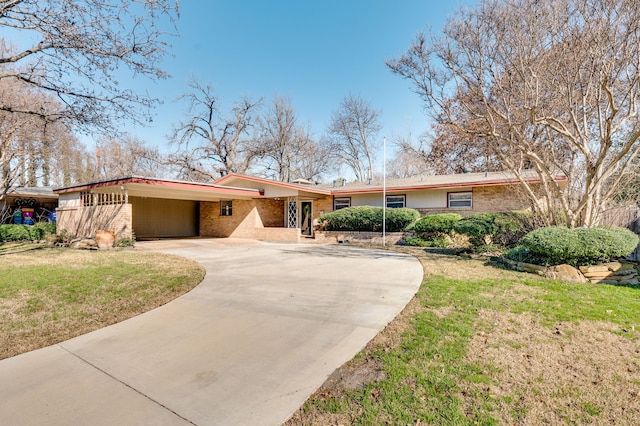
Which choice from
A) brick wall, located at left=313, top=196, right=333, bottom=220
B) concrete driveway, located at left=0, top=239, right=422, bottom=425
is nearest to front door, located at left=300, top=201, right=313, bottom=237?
brick wall, located at left=313, top=196, right=333, bottom=220

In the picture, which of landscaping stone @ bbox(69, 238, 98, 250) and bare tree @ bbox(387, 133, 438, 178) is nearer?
landscaping stone @ bbox(69, 238, 98, 250)

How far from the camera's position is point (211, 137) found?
1119 inches

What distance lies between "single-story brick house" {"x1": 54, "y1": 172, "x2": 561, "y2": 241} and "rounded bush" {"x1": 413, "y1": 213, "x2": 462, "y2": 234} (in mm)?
2390

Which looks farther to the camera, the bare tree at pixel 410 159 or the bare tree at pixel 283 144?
the bare tree at pixel 283 144

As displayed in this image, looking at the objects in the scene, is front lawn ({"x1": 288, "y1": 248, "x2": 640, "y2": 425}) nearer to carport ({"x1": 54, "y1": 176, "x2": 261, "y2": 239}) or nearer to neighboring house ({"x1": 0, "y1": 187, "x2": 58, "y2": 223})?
carport ({"x1": 54, "y1": 176, "x2": 261, "y2": 239})

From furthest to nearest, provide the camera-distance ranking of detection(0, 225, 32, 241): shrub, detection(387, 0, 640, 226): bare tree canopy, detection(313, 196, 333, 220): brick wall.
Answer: detection(313, 196, 333, 220): brick wall → detection(0, 225, 32, 241): shrub → detection(387, 0, 640, 226): bare tree canopy

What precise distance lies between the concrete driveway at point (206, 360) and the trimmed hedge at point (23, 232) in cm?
1536

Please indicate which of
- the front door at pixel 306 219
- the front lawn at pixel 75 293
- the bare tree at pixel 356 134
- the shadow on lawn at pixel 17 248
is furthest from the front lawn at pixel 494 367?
the bare tree at pixel 356 134

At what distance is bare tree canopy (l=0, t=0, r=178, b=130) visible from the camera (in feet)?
19.3

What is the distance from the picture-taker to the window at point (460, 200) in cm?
1397

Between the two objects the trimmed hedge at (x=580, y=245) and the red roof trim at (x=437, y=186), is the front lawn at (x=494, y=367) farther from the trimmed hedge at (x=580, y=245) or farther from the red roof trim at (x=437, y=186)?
the red roof trim at (x=437, y=186)

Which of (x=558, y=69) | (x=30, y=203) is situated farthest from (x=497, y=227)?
(x=30, y=203)

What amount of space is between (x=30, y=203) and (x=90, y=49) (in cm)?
1777

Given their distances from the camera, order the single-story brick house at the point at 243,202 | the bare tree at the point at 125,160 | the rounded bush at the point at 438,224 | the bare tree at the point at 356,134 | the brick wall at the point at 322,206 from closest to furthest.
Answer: the rounded bush at the point at 438,224 → the single-story brick house at the point at 243,202 → the brick wall at the point at 322,206 → the bare tree at the point at 125,160 → the bare tree at the point at 356,134
